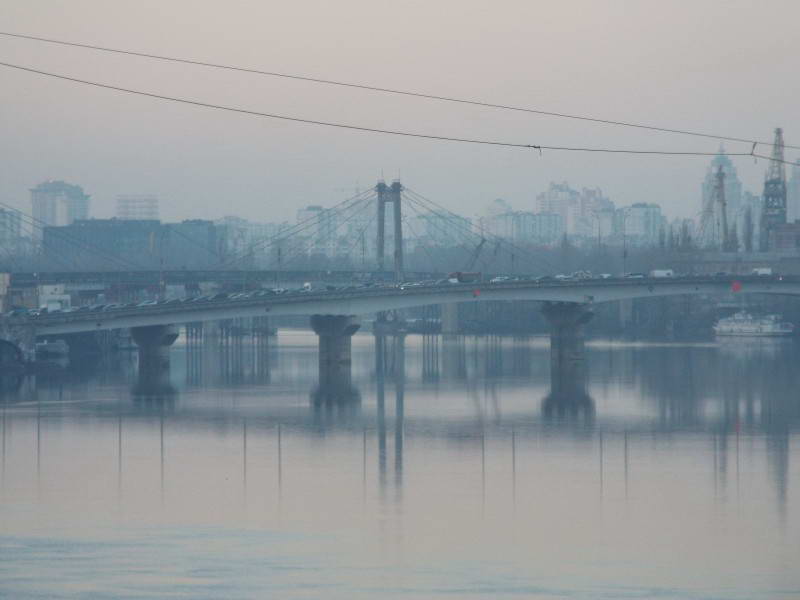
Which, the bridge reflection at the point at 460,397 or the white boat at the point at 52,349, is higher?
the white boat at the point at 52,349

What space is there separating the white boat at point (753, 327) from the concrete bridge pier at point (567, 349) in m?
37.5

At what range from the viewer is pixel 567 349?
78.4 m

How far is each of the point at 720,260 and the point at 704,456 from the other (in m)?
116

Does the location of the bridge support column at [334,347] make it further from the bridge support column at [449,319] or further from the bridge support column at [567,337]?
the bridge support column at [449,319]

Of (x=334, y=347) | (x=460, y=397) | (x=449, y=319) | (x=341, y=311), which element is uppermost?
(x=341, y=311)

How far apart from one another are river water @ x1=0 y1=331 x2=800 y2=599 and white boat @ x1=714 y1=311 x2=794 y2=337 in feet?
178

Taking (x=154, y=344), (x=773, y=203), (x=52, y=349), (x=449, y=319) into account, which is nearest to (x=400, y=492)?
(x=154, y=344)

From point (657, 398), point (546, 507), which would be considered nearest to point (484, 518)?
point (546, 507)

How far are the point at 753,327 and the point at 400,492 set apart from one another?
89002mm

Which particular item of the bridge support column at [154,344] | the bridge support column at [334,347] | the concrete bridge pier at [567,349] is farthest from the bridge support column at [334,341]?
the concrete bridge pier at [567,349]

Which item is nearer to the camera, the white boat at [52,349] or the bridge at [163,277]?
the white boat at [52,349]

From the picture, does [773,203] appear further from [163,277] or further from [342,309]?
[342,309]

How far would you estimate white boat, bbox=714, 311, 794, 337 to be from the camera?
11675cm

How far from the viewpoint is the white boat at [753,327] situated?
116750 mm
